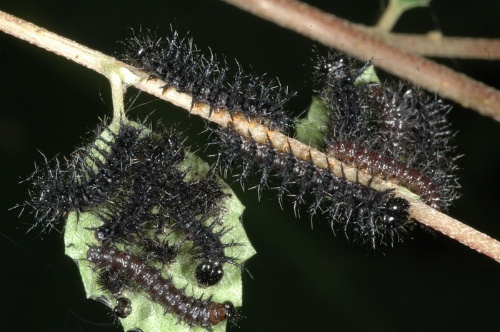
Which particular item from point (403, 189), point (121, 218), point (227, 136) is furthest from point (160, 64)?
point (403, 189)

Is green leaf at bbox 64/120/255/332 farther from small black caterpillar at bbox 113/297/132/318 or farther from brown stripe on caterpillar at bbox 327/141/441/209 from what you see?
brown stripe on caterpillar at bbox 327/141/441/209

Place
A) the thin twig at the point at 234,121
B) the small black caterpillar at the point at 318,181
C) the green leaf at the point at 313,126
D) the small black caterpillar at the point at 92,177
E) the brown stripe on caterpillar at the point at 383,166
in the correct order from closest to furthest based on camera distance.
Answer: the thin twig at the point at 234,121
the small black caterpillar at the point at 92,177
the small black caterpillar at the point at 318,181
the brown stripe on caterpillar at the point at 383,166
the green leaf at the point at 313,126

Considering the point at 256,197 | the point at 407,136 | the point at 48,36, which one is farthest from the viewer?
the point at 256,197

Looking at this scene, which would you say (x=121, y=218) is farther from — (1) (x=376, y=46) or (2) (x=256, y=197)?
(1) (x=376, y=46)

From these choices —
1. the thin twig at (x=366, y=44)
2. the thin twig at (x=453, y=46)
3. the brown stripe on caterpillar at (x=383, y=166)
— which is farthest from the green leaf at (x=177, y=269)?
the thin twig at (x=453, y=46)

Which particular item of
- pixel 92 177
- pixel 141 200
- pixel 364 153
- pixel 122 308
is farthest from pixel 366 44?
pixel 122 308

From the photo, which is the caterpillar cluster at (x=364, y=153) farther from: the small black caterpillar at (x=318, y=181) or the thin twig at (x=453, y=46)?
the thin twig at (x=453, y=46)
